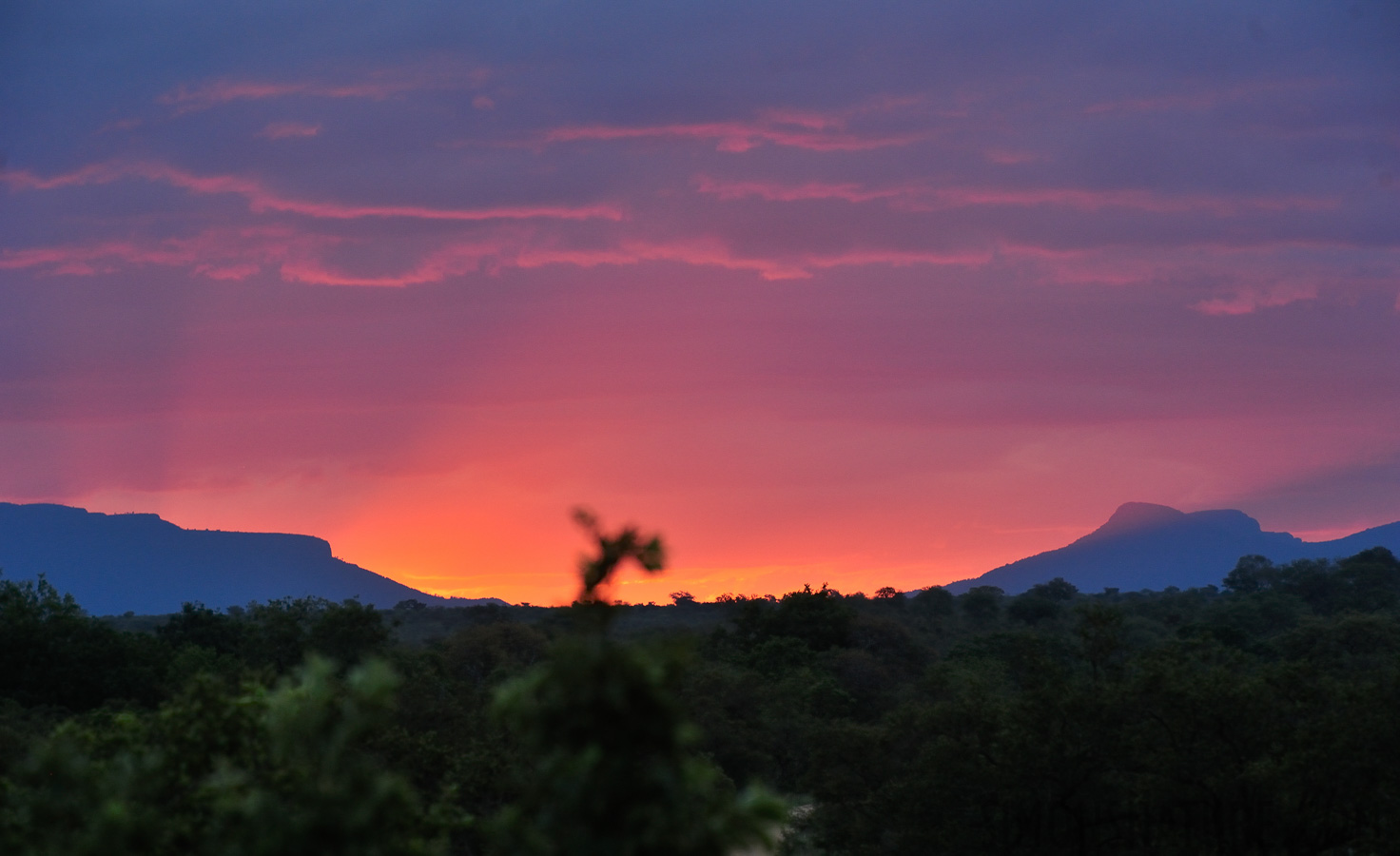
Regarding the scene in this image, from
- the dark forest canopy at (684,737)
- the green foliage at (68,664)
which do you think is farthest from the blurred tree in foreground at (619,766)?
the green foliage at (68,664)

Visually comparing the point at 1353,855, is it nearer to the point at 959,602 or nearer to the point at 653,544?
the point at 653,544

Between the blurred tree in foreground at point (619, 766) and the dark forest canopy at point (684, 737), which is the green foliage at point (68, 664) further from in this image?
the blurred tree in foreground at point (619, 766)

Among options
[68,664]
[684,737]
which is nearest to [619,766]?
[684,737]

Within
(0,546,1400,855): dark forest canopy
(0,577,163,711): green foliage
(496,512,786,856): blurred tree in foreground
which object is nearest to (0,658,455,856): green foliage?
(0,546,1400,855): dark forest canopy

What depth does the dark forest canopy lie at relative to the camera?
838 cm

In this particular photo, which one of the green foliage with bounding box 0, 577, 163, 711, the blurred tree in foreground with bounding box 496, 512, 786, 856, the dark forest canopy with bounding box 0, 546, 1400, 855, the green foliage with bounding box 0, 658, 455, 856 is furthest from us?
the green foliage with bounding box 0, 577, 163, 711

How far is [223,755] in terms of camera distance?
39.9 ft

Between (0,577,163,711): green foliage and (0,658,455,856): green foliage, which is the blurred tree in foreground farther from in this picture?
(0,577,163,711): green foliage

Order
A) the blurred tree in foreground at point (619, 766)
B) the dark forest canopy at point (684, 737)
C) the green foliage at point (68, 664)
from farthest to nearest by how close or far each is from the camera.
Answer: the green foliage at point (68, 664), the dark forest canopy at point (684, 737), the blurred tree in foreground at point (619, 766)

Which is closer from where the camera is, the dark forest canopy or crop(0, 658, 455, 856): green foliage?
the dark forest canopy

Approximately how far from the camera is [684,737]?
811 cm

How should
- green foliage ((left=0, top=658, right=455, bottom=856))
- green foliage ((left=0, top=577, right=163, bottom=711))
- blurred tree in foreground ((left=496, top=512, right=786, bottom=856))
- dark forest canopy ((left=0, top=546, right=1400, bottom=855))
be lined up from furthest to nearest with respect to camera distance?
green foliage ((left=0, top=577, right=163, bottom=711)) < green foliage ((left=0, top=658, right=455, bottom=856)) < dark forest canopy ((left=0, top=546, right=1400, bottom=855)) < blurred tree in foreground ((left=496, top=512, right=786, bottom=856))

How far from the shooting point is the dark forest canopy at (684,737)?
330 inches

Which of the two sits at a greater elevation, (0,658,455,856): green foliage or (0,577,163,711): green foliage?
(0,577,163,711): green foliage
